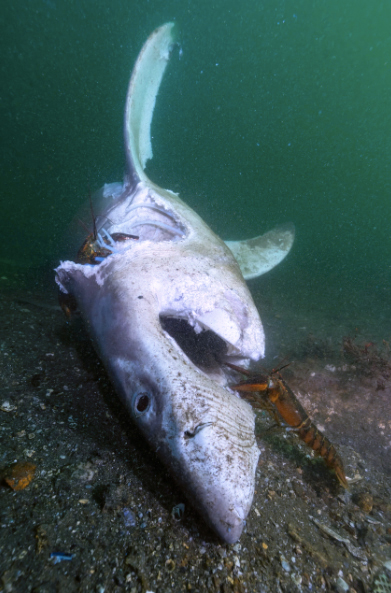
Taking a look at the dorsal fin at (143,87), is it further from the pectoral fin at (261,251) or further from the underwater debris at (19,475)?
the underwater debris at (19,475)

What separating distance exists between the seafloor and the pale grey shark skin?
33cm

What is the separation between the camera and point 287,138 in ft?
176

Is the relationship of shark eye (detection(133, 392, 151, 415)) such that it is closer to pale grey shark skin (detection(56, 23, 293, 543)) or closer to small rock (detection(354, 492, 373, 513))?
pale grey shark skin (detection(56, 23, 293, 543))

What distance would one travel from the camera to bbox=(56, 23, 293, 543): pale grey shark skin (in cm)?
174

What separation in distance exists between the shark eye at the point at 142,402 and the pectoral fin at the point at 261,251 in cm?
425

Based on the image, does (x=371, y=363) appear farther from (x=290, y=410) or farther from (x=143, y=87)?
(x=143, y=87)

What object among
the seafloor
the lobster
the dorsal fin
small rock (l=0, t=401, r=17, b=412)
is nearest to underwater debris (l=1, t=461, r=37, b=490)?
the seafloor

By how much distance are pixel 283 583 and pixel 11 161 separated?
26006mm

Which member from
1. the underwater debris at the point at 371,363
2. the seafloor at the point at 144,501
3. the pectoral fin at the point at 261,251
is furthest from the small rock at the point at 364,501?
the pectoral fin at the point at 261,251

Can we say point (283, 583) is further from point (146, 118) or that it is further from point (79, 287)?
point (146, 118)

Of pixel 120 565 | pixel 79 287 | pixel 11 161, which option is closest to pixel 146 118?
pixel 79 287

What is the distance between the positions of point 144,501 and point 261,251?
5.79 metres

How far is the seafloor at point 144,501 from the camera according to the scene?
1596mm

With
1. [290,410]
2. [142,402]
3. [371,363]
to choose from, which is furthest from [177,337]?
[371,363]
